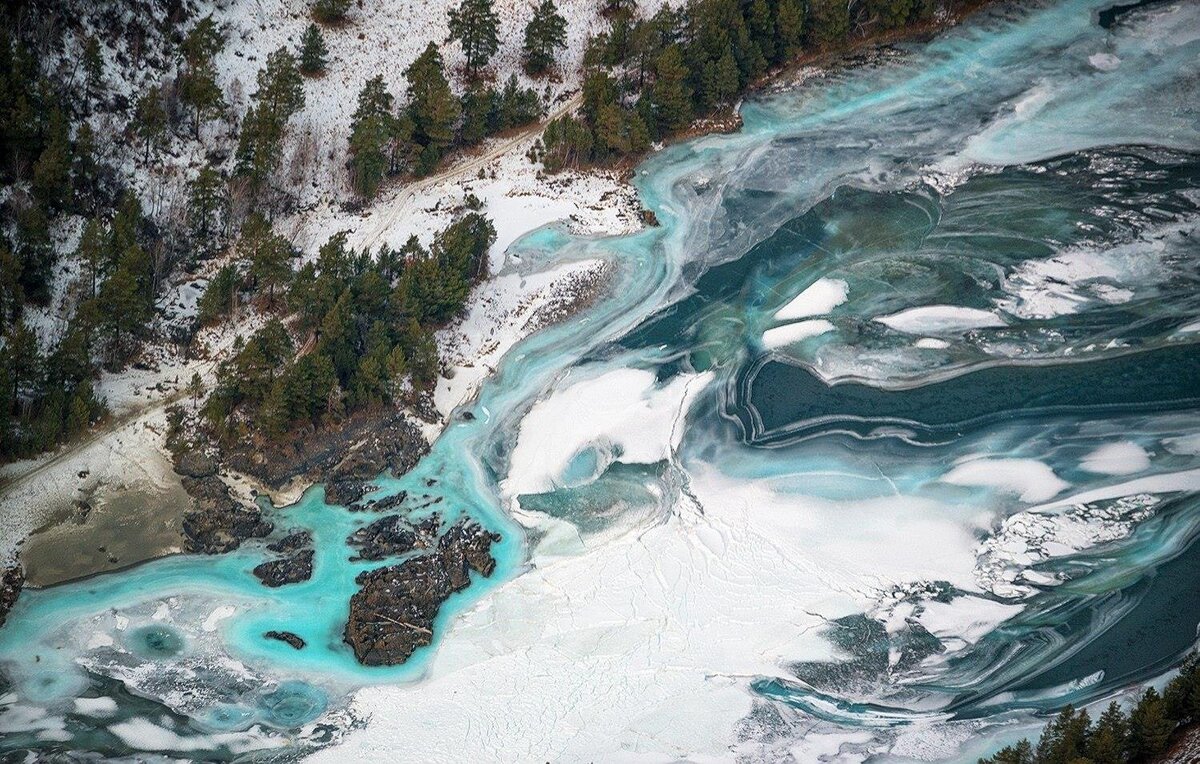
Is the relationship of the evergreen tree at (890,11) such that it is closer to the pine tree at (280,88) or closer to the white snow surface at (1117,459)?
the white snow surface at (1117,459)

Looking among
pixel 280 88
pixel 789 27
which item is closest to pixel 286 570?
pixel 280 88

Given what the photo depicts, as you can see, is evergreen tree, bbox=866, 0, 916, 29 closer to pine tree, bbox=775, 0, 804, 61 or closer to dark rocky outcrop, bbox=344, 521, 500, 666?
pine tree, bbox=775, 0, 804, 61

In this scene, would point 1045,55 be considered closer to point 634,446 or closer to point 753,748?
point 634,446

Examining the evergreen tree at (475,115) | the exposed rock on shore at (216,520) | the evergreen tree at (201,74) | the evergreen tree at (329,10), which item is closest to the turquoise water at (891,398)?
the exposed rock on shore at (216,520)

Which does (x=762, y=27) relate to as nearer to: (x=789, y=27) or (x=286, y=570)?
(x=789, y=27)

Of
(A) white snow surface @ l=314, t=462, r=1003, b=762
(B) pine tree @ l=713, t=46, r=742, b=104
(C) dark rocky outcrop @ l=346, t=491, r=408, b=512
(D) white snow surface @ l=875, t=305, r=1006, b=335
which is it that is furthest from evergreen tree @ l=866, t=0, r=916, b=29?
(C) dark rocky outcrop @ l=346, t=491, r=408, b=512

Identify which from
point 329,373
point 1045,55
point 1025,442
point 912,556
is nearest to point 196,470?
point 329,373
